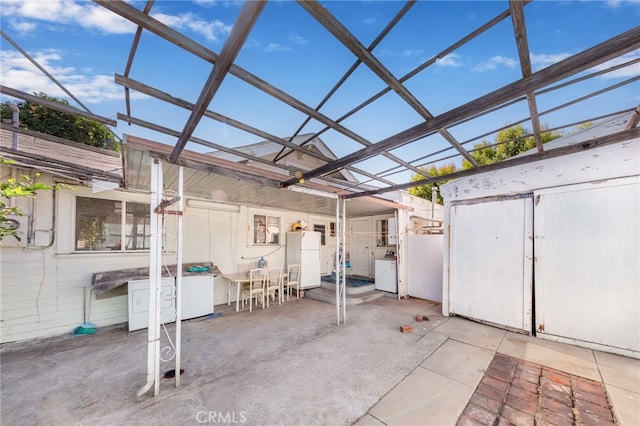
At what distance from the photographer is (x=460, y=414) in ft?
7.57

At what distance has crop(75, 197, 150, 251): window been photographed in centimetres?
450

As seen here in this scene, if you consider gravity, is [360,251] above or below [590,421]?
above

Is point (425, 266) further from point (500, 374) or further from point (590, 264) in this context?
point (500, 374)

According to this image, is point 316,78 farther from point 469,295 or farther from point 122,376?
point 469,295

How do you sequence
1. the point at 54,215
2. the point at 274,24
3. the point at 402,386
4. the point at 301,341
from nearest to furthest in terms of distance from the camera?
the point at 274,24 → the point at 402,386 → the point at 301,341 → the point at 54,215

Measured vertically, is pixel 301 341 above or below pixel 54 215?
below

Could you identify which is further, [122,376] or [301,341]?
[301,341]

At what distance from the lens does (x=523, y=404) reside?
245 centimetres

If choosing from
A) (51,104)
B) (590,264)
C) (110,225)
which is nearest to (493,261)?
(590,264)

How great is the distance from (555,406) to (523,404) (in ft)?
0.98

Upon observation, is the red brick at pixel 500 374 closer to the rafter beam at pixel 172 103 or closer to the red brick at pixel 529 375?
the red brick at pixel 529 375

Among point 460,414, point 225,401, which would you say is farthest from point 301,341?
point 460,414

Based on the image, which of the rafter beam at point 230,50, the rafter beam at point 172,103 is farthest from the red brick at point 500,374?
the rafter beam at point 230,50

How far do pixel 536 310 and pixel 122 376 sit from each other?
20.9 ft
